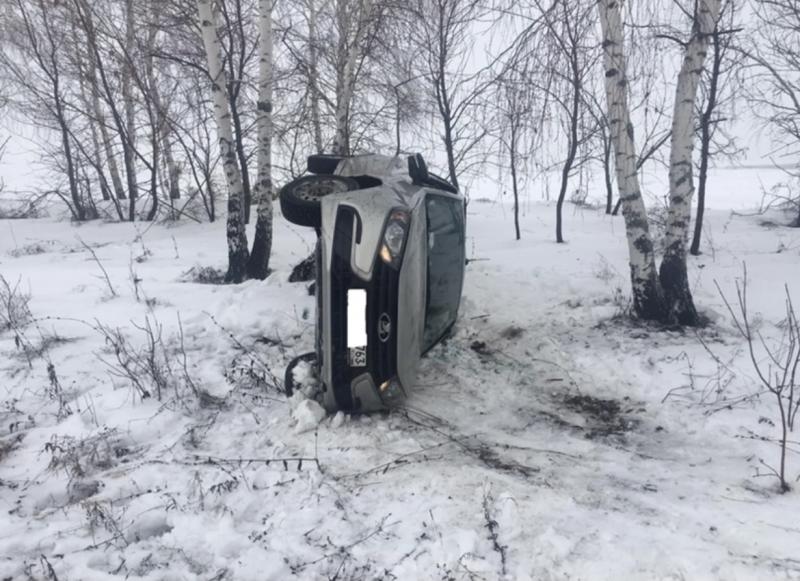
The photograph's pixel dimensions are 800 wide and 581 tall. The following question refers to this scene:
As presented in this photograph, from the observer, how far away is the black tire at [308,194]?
4.05 m

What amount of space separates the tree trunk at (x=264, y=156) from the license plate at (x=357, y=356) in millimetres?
4757

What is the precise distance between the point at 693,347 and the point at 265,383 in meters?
3.85

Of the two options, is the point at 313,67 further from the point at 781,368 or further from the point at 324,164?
the point at 781,368

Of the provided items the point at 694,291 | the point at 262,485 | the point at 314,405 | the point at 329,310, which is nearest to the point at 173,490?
the point at 262,485

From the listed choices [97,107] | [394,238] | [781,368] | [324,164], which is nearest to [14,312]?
[324,164]

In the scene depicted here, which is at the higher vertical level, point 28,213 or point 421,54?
point 421,54

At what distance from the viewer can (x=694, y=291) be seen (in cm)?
659

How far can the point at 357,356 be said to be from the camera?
3439 mm

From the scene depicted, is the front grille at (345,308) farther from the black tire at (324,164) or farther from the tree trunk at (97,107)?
the tree trunk at (97,107)

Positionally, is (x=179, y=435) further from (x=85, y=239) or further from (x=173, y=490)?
(x=85, y=239)

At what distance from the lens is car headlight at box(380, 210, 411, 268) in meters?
3.45

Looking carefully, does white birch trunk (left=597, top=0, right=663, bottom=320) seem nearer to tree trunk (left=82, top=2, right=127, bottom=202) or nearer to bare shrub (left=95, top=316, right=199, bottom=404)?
bare shrub (left=95, top=316, right=199, bottom=404)

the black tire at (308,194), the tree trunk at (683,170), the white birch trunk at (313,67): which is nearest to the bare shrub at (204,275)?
the black tire at (308,194)

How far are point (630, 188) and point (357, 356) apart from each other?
150 inches
